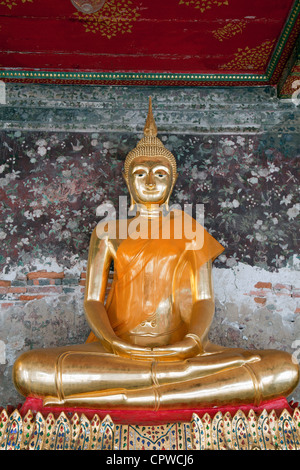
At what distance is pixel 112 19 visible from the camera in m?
3.74

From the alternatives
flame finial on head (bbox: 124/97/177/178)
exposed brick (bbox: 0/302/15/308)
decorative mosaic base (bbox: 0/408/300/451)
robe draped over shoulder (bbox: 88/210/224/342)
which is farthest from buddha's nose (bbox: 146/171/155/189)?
decorative mosaic base (bbox: 0/408/300/451)

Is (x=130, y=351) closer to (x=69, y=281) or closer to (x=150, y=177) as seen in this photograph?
(x=69, y=281)

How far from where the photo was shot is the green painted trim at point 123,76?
14.0 ft

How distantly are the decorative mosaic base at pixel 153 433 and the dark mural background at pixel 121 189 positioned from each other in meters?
1.50

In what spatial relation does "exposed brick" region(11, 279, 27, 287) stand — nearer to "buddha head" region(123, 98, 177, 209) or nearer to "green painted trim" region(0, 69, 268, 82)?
"buddha head" region(123, 98, 177, 209)

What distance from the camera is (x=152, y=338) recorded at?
334cm

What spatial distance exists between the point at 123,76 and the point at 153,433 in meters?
2.85

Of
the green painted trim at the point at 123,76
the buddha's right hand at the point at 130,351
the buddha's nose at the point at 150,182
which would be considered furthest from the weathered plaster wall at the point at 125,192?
the buddha's right hand at the point at 130,351

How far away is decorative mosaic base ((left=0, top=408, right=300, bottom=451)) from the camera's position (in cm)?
263

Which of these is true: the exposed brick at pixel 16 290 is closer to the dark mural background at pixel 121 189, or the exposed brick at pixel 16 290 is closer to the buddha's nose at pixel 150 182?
the dark mural background at pixel 121 189

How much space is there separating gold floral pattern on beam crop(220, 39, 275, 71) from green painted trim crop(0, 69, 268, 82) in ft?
0.29

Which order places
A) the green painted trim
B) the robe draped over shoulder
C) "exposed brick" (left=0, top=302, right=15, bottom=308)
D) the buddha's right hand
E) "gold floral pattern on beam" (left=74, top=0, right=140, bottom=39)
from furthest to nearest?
the green painted trim < "exposed brick" (left=0, top=302, right=15, bottom=308) < "gold floral pattern on beam" (left=74, top=0, right=140, bottom=39) < the robe draped over shoulder < the buddha's right hand

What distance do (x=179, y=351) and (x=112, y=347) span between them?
0.41 m

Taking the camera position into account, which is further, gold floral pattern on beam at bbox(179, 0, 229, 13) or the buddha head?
the buddha head
